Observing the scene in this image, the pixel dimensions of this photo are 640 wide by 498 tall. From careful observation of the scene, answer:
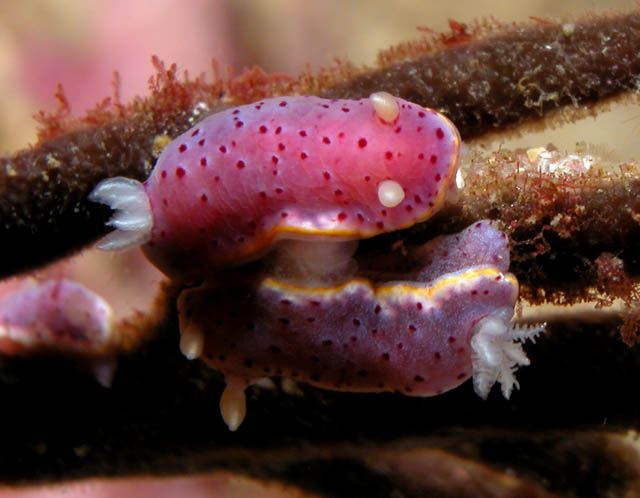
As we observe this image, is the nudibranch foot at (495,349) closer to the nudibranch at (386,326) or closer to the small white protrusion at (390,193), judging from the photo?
the nudibranch at (386,326)

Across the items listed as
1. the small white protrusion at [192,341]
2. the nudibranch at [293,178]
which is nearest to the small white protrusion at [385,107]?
the nudibranch at [293,178]

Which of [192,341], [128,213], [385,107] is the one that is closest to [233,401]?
[192,341]

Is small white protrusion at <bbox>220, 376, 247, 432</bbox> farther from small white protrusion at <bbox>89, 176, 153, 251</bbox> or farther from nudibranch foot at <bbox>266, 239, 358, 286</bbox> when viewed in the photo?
small white protrusion at <bbox>89, 176, 153, 251</bbox>

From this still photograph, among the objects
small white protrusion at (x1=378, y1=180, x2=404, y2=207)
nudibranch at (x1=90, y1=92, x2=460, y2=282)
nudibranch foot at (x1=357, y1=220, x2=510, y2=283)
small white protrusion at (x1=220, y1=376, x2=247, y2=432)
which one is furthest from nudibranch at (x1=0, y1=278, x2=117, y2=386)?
small white protrusion at (x1=378, y1=180, x2=404, y2=207)

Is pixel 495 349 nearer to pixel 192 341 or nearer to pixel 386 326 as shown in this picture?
pixel 386 326

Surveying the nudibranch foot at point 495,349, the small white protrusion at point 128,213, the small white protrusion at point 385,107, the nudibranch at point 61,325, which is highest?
the small white protrusion at point 385,107

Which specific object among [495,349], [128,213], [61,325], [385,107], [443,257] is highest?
[385,107]

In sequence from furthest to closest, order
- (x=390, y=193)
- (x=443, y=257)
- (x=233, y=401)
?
(x=233, y=401)
(x=443, y=257)
(x=390, y=193)
